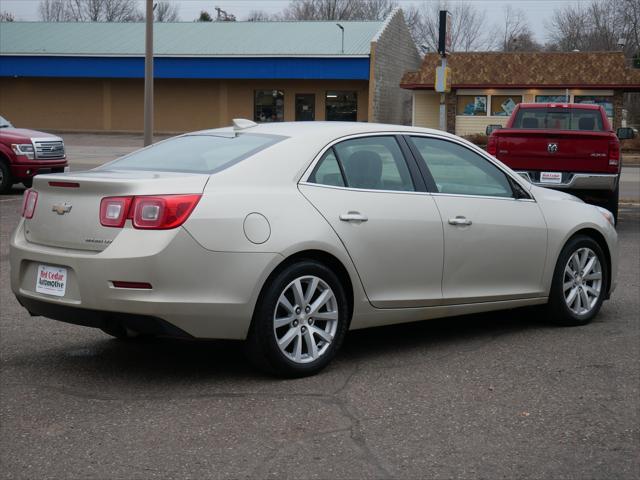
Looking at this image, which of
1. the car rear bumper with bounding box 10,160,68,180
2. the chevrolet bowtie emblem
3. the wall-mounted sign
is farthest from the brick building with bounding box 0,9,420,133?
the chevrolet bowtie emblem

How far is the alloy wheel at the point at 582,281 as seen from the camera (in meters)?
7.43

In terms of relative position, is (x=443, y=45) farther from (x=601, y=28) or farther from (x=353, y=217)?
(x=601, y=28)

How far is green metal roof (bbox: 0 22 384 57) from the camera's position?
48250 millimetres

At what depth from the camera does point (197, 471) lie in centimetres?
416

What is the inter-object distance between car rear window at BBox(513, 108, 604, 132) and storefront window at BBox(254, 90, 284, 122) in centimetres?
3551

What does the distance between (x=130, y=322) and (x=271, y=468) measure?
57.4 inches

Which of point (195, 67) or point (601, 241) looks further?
point (195, 67)

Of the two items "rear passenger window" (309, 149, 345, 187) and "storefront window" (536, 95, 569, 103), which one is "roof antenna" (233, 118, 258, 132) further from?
"storefront window" (536, 95, 569, 103)

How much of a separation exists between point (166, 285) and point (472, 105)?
42.0m

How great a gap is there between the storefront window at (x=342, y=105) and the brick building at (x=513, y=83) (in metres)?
3.66

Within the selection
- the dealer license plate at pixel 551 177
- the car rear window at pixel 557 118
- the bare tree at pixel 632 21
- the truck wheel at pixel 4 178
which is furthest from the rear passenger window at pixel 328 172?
the bare tree at pixel 632 21

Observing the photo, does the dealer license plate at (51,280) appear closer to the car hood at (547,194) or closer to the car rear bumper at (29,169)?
the car hood at (547,194)

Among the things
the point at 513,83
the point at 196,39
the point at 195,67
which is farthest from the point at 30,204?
the point at 196,39

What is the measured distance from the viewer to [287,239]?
5.57m
